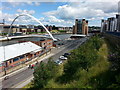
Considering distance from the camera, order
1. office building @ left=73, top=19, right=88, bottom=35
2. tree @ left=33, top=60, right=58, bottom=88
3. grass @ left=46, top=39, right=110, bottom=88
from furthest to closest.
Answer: office building @ left=73, top=19, right=88, bottom=35 < tree @ left=33, top=60, right=58, bottom=88 < grass @ left=46, top=39, right=110, bottom=88

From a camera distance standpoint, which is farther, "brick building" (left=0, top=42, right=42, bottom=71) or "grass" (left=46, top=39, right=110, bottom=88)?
"brick building" (left=0, top=42, right=42, bottom=71)

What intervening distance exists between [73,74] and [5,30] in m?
135

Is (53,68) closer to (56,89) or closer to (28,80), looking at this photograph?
(56,89)

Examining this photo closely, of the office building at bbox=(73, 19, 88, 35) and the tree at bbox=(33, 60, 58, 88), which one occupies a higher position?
the office building at bbox=(73, 19, 88, 35)

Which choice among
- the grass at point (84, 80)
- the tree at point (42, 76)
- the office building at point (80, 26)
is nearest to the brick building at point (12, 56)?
the tree at point (42, 76)

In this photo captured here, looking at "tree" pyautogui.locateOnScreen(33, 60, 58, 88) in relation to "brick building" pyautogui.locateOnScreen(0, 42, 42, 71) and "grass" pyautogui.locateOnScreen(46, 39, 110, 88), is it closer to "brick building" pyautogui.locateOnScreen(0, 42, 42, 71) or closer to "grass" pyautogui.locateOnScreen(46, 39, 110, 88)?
"grass" pyautogui.locateOnScreen(46, 39, 110, 88)

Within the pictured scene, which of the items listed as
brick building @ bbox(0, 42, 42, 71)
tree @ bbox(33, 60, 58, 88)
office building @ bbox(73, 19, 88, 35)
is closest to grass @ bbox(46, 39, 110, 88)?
tree @ bbox(33, 60, 58, 88)

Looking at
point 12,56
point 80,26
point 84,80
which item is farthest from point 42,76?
point 80,26

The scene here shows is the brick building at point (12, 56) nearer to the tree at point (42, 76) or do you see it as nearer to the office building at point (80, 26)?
the tree at point (42, 76)

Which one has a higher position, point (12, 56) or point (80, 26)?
point (80, 26)

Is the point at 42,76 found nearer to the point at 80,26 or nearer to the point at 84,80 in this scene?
the point at 84,80

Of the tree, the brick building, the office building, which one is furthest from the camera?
the office building

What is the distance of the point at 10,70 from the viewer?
2417cm

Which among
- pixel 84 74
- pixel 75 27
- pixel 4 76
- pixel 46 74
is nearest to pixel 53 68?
pixel 46 74
